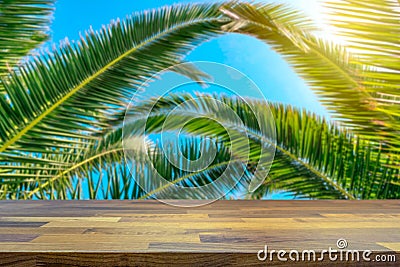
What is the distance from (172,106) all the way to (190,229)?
4.72 ft

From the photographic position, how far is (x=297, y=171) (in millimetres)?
2512

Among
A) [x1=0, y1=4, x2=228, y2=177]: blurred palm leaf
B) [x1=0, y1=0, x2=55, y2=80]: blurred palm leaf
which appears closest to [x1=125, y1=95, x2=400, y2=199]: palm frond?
[x1=0, y1=4, x2=228, y2=177]: blurred palm leaf

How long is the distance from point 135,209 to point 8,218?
1.21 ft

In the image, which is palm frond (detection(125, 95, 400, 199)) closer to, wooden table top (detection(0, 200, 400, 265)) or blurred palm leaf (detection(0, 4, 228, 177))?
blurred palm leaf (detection(0, 4, 228, 177))

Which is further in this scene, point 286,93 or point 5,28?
point 286,93

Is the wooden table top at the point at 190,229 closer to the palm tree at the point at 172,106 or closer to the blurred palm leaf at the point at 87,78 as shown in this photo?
the palm tree at the point at 172,106

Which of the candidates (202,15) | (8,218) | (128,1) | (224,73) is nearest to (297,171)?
(202,15)

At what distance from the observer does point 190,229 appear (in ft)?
2.96

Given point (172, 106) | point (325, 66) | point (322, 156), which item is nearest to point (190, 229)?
point (172, 106)

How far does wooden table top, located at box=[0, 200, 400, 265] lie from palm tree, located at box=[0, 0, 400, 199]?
80cm

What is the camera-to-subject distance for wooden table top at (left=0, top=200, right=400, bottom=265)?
717 mm

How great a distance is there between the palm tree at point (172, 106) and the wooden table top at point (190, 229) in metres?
0.80

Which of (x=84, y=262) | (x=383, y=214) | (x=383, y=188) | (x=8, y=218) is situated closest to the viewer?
(x=84, y=262)

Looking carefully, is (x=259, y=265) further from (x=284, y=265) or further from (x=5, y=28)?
(x=5, y=28)
